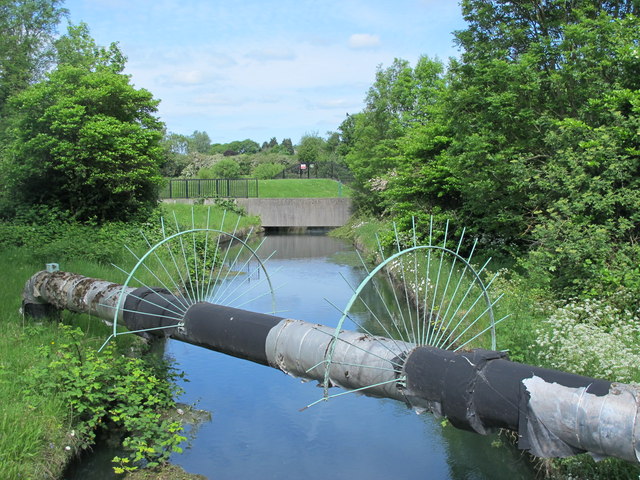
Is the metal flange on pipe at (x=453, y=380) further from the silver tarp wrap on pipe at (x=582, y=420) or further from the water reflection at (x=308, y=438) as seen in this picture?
the water reflection at (x=308, y=438)

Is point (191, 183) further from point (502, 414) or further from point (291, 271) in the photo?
point (502, 414)

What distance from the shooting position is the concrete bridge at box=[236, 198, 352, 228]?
33.1 m

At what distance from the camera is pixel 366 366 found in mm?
4238

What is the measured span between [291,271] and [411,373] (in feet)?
49.3

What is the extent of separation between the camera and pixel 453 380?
385cm

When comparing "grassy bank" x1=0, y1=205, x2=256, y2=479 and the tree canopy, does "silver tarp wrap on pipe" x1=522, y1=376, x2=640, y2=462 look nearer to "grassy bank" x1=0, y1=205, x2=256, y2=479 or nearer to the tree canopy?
"grassy bank" x1=0, y1=205, x2=256, y2=479

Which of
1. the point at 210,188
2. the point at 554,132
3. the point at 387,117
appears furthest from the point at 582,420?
the point at 210,188

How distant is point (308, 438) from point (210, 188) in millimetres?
30548

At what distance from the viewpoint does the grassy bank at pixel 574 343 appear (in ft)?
17.7

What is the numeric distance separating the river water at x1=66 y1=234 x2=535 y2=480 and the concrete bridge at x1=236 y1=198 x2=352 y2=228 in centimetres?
2328

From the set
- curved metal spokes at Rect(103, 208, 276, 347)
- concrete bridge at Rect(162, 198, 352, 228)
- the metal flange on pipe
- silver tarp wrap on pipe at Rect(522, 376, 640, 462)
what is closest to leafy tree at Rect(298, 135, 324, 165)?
concrete bridge at Rect(162, 198, 352, 228)

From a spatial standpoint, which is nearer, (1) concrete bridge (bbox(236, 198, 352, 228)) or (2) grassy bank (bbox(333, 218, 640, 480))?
(2) grassy bank (bbox(333, 218, 640, 480))

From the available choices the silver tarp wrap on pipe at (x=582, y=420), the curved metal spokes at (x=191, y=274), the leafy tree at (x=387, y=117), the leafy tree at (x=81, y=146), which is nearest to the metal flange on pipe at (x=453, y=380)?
the silver tarp wrap on pipe at (x=582, y=420)

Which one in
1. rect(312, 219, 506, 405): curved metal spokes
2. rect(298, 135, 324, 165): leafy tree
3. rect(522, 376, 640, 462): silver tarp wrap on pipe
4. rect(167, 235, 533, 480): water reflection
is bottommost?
rect(167, 235, 533, 480): water reflection
